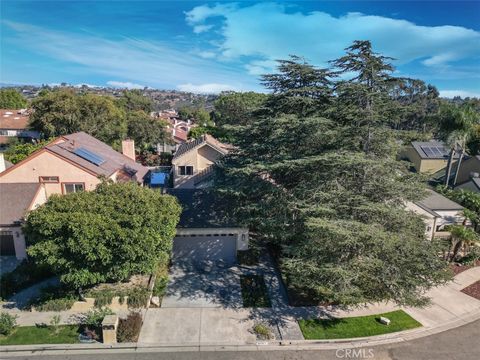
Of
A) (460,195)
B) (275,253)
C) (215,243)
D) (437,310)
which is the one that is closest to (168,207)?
(215,243)

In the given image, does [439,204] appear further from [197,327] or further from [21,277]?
[21,277]

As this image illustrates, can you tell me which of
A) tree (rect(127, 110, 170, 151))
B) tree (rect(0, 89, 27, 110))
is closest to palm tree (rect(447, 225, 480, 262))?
tree (rect(127, 110, 170, 151))

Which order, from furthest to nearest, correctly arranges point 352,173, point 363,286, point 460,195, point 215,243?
point 460,195 → point 215,243 → point 352,173 → point 363,286

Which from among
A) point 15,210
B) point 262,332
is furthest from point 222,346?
point 15,210

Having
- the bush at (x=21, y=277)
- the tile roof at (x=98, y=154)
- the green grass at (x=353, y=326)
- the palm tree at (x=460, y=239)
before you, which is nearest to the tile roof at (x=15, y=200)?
the bush at (x=21, y=277)

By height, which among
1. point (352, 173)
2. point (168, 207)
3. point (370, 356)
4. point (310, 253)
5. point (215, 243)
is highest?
point (352, 173)

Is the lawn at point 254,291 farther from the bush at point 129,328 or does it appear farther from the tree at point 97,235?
the bush at point 129,328

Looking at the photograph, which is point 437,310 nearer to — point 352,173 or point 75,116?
point 352,173
